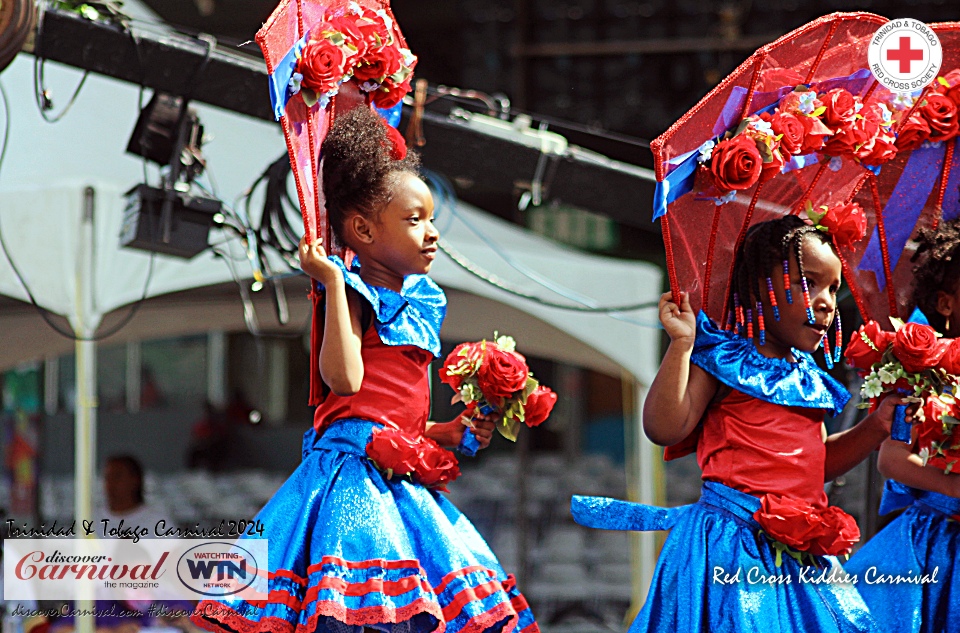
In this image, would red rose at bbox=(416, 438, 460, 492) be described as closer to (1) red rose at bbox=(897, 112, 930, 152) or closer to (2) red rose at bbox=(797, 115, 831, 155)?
(2) red rose at bbox=(797, 115, 831, 155)

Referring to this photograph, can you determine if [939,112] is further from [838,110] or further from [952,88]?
[838,110]

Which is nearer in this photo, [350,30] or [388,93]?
[350,30]

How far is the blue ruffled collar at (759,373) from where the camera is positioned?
8.11ft

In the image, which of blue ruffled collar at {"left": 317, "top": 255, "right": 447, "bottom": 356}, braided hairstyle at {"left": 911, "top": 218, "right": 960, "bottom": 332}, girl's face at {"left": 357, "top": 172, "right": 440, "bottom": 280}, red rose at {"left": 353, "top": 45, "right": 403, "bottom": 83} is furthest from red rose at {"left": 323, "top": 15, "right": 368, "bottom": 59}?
braided hairstyle at {"left": 911, "top": 218, "right": 960, "bottom": 332}

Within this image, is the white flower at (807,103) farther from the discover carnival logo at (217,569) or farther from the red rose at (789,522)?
the discover carnival logo at (217,569)

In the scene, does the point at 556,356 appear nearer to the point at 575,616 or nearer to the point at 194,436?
the point at 575,616

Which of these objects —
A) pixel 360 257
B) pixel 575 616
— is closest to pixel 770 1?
pixel 575 616

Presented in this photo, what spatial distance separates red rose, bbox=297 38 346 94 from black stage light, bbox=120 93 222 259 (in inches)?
57.2

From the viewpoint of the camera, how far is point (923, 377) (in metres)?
2.48

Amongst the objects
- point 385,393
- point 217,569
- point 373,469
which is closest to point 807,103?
point 385,393

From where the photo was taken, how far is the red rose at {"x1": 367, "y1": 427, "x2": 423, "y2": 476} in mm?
2381

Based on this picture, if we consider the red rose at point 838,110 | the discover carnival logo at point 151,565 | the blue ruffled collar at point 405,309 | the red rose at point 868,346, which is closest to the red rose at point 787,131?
the red rose at point 838,110

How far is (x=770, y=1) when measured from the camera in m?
8.05

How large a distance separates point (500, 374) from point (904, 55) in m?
1.21
